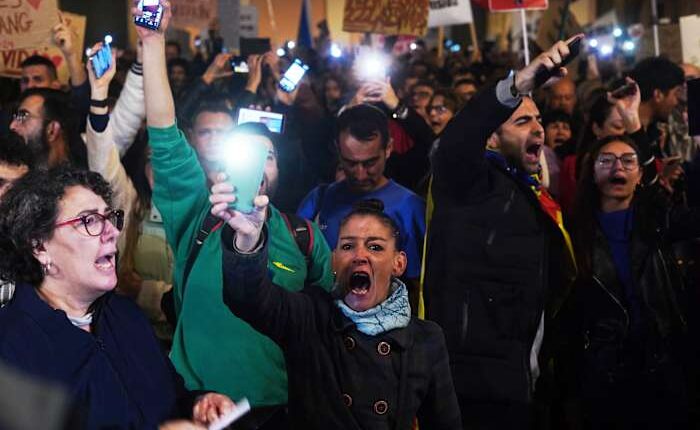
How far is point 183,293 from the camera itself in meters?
4.00

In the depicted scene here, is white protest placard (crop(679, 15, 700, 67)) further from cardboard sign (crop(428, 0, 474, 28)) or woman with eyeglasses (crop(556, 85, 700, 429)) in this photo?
woman with eyeglasses (crop(556, 85, 700, 429))

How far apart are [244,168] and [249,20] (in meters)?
11.5

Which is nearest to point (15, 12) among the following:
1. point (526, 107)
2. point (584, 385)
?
point (526, 107)

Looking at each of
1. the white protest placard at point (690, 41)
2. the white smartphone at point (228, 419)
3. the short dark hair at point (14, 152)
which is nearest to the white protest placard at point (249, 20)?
the white protest placard at point (690, 41)

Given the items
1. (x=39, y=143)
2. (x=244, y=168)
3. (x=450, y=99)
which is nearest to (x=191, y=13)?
(x=450, y=99)

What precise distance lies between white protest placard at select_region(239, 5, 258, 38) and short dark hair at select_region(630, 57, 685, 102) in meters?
7.39

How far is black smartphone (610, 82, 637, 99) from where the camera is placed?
6.21m

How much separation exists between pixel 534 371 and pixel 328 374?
1.31 m

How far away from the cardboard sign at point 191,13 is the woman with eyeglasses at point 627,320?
8.06 m

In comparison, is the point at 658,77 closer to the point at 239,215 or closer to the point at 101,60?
the point at 101,60

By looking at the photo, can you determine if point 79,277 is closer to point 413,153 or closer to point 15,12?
point 413,153

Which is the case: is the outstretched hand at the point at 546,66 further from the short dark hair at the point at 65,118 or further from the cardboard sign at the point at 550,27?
the cardboard sign at the point at 550,27

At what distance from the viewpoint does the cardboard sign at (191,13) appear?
40.9ft

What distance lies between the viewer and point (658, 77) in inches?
296
